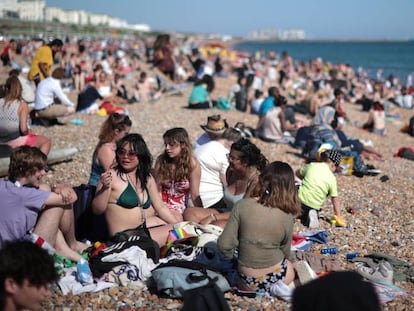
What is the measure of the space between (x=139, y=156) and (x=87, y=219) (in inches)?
32.7

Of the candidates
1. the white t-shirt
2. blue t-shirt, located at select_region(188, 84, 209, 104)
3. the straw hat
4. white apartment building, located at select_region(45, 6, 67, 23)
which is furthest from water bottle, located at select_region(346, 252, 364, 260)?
white apartment building, located at select_region(45, 6, 67, 23)

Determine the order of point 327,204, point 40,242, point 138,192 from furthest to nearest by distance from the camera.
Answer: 1. point 327,204
2. point 138,192
3. point 40,242

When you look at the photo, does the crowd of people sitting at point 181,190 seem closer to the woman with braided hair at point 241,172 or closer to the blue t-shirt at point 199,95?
the woman with braided hair at point 241,172

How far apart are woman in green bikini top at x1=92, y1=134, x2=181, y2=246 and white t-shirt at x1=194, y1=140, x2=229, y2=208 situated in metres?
1.00

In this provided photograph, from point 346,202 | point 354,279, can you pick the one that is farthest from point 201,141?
point 354,279

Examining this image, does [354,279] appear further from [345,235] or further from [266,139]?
[266,139]

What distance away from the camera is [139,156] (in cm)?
448

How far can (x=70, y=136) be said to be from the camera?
9.04 metres

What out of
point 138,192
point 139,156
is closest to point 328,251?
point 138,192

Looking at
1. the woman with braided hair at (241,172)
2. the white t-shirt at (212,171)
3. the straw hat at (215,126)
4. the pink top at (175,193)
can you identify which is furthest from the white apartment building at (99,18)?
the woman with braided hair at (241,172)

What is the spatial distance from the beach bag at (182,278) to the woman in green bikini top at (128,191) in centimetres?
64

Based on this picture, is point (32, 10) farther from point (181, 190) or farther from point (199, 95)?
point (181, 190)

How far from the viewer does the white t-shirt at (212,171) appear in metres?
5.53

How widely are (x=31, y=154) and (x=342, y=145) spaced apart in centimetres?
657
